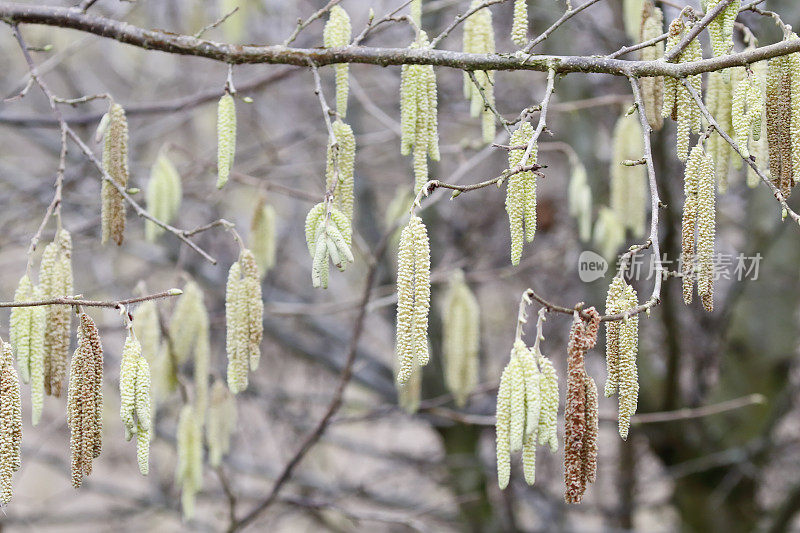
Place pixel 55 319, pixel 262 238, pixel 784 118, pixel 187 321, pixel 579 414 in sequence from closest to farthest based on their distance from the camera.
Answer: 1. pixel 579 414
2. pixel 784 118
3. pixel 55 319
4. pixel 187 321
5. pixel 262 238

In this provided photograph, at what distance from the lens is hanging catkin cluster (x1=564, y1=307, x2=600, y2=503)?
58.2 inches

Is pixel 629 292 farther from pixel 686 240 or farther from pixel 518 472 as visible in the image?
pixel 518 472

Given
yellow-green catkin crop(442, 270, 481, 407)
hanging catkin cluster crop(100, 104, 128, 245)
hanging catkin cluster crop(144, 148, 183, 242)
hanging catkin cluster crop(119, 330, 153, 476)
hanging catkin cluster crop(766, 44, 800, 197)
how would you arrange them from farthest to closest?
yellow-green catkin crop(442, 270, 481, 407) < hanging catkin cluster crop(144, 148, 183, 242) < hanging catkin cluster crop(100, 104, 128, 245) < hanging catkin cluster crop(766, 44, 800, 197) < hanging catkin cluster crop(119, 330, 153, 476)

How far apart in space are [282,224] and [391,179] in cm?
117

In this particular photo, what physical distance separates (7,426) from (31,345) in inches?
10.8

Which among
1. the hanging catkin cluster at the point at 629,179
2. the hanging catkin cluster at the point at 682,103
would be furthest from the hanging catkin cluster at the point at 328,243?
the hanging catkin cluster at the point at 629,179

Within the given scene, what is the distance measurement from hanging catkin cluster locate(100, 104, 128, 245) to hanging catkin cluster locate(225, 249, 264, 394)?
35cm

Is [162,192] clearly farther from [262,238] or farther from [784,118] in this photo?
[784,118]

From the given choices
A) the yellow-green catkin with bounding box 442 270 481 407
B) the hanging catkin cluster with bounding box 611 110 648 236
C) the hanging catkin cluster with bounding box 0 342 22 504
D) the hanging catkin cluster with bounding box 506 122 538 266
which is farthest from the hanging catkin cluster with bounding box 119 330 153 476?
the hanging catkin cluster with bounding box 611 110 648 236

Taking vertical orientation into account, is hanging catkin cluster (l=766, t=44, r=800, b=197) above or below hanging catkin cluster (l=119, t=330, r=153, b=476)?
above

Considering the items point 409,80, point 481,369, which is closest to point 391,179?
point 481,369

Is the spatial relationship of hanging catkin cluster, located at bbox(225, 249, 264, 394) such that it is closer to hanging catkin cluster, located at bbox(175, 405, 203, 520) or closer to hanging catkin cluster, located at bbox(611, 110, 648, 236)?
hanging catkin cluster, located at bbox(175, 405, 203, 520)

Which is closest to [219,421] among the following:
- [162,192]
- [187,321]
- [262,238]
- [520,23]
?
[187,321]

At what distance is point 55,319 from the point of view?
1887mm
